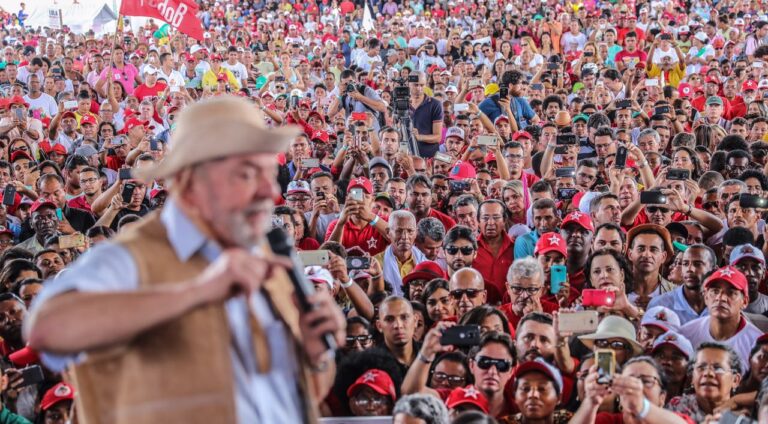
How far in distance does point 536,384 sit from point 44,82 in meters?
10.2

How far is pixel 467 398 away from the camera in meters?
3.85

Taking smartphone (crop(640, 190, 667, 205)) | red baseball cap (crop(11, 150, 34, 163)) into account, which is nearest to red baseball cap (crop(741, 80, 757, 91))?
smartphone (crop(640, 190, 667, 205))

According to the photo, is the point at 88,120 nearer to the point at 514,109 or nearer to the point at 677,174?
the point at 514,109

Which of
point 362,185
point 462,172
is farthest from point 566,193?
point 362,185

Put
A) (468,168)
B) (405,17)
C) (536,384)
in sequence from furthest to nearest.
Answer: (405,17), (468,168), (536,384)

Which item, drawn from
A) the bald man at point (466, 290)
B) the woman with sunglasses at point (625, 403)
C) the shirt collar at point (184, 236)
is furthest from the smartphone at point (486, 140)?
the shirt collar at point (184, 236)

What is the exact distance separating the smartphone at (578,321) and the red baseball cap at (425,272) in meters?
1.56

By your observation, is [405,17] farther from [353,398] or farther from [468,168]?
[353,398]

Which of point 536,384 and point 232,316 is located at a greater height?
point 232,316

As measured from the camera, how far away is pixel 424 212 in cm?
695

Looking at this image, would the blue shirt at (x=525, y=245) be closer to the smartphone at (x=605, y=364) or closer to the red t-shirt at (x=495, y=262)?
the red t-shirt at (x=495, y=262)

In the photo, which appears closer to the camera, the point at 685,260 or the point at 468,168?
the point at 685,260

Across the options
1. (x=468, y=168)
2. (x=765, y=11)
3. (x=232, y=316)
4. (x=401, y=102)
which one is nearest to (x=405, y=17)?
(x=765, y=11)

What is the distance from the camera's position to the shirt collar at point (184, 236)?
5.38ft
